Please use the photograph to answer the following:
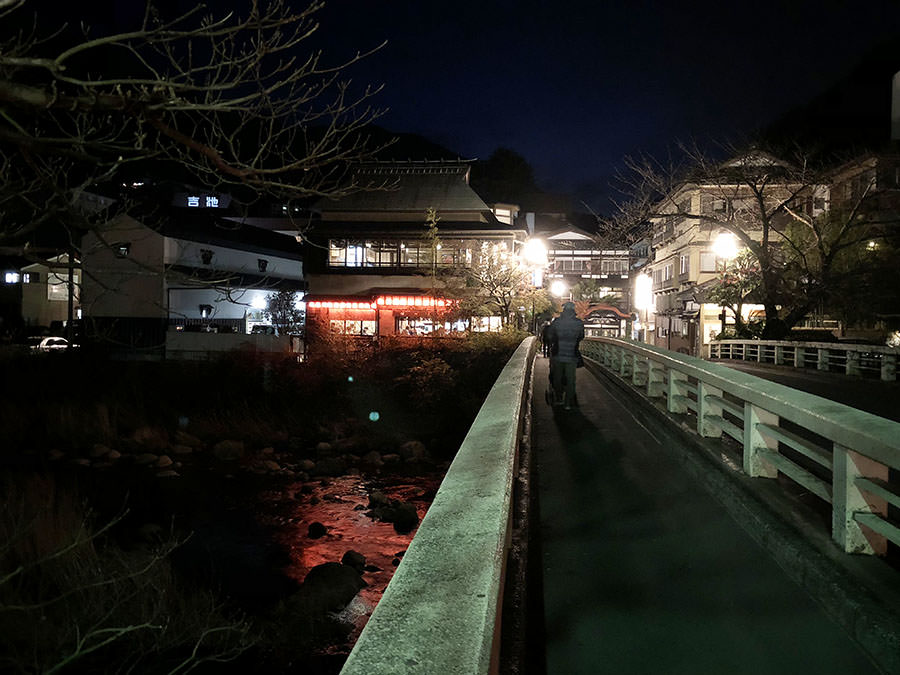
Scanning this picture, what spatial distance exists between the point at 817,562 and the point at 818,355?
19785 mm

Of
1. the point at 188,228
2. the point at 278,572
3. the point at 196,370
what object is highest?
the point at 188,228

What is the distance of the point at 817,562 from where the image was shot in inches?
148

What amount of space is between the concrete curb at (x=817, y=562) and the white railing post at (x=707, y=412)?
931 mm

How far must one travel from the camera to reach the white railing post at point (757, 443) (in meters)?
5.42

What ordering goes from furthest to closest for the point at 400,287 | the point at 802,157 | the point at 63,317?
the point at 63,317
the point at 400,287
the point at 802,157

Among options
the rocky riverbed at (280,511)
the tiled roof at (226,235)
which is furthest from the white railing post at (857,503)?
the tiled roof at (226,235)

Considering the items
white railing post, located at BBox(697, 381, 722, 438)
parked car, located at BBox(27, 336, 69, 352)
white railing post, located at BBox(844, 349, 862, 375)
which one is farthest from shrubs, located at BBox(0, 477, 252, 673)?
parked car, located at BBox(27, 336, 69, 352)

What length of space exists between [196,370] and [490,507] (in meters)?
27.1

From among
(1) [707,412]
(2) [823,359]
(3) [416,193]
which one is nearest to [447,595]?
(1) [707,412]

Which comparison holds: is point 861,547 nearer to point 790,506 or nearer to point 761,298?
point 790,506

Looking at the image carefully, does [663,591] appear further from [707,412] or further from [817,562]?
[707,412]

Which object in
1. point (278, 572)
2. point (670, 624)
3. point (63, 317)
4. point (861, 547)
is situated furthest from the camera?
point (63, 317)

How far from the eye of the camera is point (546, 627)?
140 inches

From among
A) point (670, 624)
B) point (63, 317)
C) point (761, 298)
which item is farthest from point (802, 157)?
point (63, 317)
